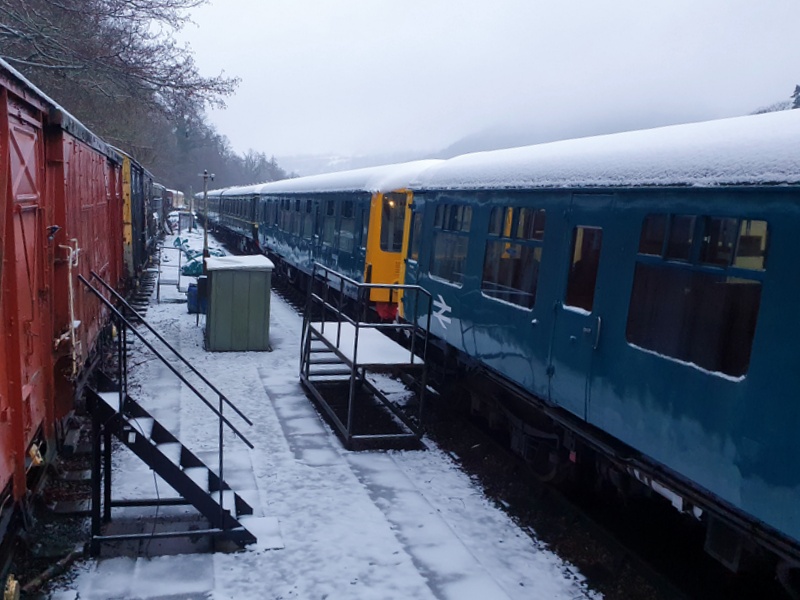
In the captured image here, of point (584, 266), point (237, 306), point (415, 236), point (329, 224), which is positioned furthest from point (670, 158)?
point (329, 224)

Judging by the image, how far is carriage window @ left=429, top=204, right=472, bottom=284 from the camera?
8211mm

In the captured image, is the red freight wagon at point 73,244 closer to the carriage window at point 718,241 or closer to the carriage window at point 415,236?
the carriage window at point 415,236

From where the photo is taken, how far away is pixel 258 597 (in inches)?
185

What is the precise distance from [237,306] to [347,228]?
10.3 feet

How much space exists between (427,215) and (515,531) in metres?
4.83

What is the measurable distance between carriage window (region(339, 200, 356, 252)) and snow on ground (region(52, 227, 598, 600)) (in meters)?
5.27

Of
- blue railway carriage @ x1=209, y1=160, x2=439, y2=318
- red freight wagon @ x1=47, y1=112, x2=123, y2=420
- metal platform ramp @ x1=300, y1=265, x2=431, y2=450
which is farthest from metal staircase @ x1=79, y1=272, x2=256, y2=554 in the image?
blue railway carriage @ x1=209, y1=160, x2=439, y2=318

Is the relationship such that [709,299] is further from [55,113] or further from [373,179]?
[373,179]

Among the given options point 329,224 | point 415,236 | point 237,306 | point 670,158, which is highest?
point 670,158

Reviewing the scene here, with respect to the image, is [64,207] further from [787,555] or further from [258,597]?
[787,555]

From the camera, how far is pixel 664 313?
4.75 m

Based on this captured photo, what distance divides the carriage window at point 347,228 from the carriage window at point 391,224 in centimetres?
119

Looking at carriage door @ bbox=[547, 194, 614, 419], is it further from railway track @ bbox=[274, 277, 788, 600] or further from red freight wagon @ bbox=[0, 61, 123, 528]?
red freight wagon @ bbox=[0, 61, 123, 528]

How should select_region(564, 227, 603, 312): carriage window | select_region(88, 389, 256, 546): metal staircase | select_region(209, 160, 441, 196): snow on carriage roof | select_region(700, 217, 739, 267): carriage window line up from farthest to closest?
select_region(209, 160, 441, 196): snow on carriage roof → select_region(564, 227, 603, 312): carriage window → select_region(88, 389, 256, 546): metal staircase → select_region(700, 217, 739, 267): carriage window
